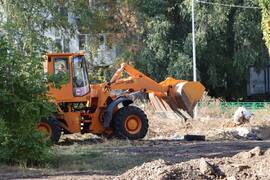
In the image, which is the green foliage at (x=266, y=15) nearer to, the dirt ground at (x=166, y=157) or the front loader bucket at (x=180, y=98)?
the dirt ground at (x=166, y=157)

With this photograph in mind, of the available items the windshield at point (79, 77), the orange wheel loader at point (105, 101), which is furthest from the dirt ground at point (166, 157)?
the windshield at point (79, 77)

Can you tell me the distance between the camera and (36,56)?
1412 centimetres

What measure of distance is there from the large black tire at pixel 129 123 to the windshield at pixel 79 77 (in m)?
1.31

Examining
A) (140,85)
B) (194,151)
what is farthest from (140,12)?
(194,151)

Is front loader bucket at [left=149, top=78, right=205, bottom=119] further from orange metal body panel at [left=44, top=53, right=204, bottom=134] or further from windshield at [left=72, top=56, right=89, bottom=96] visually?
windshield at [left=72, top=56, right=89, bottom=96]

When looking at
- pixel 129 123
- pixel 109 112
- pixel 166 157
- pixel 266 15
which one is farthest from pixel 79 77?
pixel 266 15

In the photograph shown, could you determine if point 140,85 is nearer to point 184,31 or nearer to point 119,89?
point 119,89

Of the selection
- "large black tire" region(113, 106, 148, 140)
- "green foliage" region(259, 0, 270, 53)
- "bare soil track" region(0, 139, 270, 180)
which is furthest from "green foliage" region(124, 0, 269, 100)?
"green foliage" region(259, 0, 270, 53)

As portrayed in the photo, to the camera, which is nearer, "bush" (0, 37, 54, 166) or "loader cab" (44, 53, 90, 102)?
"bush" (0, 37, 54, 166)

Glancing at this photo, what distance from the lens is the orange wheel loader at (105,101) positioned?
750 inches

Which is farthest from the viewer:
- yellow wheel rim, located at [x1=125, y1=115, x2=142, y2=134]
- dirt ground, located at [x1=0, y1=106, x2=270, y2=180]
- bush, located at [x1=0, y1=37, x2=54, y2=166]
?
yellow wheel rim, located at [x1=125, y1=115, x2=142, y2=134]

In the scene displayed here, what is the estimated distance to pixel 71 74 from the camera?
19.1 m

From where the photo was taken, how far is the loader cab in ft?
62.3

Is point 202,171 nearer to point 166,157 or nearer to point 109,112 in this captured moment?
point 166,157
